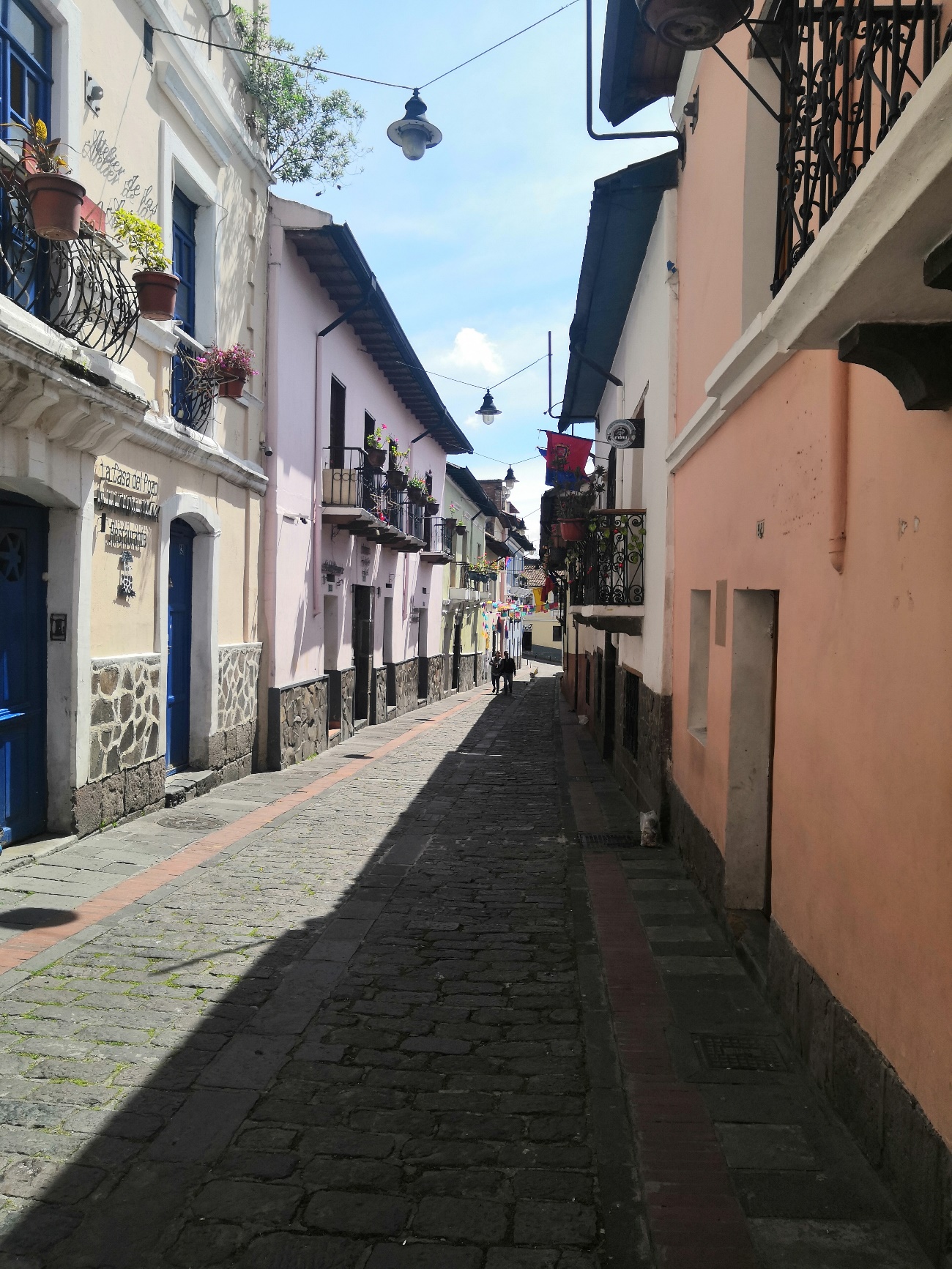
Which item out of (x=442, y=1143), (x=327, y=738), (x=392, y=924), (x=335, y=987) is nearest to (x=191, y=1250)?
(x=442, y=1143)

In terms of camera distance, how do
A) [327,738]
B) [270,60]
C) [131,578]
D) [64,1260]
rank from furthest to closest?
[327,738] → [270,60] → [131,578] → [64,1260]

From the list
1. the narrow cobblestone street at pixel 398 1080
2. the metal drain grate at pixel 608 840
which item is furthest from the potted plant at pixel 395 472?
the narrow cobblestone street at pixel 398 1080

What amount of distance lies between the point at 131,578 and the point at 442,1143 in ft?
19.9

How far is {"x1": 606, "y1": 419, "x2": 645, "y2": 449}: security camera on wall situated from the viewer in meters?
11.0

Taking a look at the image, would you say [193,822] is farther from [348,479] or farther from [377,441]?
[377,441]

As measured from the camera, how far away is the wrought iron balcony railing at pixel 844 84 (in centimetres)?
260

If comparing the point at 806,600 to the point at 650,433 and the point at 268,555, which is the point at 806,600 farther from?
the point at 268,555

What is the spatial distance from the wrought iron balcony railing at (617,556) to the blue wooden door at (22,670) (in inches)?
232

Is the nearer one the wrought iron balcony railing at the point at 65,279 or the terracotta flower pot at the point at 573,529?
the wrought iron balcony railing at the point at 65,279

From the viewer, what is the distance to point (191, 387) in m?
9.53

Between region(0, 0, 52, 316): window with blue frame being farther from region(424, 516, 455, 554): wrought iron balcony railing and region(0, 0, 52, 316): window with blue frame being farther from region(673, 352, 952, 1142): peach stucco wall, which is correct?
region(424, 516, 455, 554): wrought iron balcony railing

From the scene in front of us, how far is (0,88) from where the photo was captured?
638cm

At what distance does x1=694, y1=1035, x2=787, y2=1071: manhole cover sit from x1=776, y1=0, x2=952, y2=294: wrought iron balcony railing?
334 centimetres

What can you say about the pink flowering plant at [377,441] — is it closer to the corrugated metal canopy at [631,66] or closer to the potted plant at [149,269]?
the corrugated metal canopy at [631,66]
